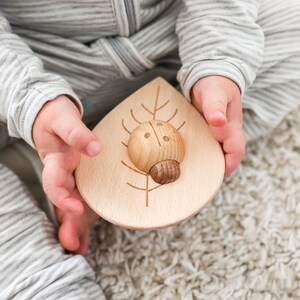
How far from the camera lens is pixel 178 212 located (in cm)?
59

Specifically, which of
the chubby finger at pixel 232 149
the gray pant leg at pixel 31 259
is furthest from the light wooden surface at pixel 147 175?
the gray pant leg at pixel 31 259

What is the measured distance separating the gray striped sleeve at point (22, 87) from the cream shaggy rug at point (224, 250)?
0.22 metres

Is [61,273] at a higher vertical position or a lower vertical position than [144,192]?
lower

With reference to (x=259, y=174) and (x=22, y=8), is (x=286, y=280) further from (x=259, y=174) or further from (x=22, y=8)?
(x=22, y=8)

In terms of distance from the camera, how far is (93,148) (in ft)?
→ 1.90

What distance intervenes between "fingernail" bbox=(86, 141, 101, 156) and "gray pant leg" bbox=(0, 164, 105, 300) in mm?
168

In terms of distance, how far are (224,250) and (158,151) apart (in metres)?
0.22

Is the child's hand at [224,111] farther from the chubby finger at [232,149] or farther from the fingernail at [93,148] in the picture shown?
the fingernail at [93,148]

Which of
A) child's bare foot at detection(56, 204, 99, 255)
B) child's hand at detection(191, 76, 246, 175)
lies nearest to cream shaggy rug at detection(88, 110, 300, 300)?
child's bare foot at detection(56, 204, 99, 255)

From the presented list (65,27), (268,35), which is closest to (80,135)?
(65,27)

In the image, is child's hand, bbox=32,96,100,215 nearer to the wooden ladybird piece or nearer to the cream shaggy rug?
the wooden ladybird piece

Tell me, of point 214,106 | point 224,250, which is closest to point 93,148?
point 214,106

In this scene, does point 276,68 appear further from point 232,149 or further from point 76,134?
point 76,134

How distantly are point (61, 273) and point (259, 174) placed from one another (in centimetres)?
32
